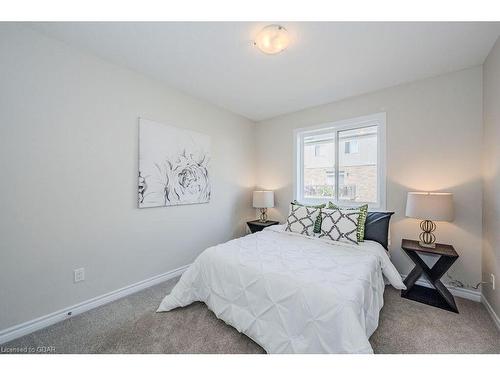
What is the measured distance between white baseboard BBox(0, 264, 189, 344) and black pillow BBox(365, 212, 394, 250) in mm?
2528

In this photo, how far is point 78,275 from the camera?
190 centimetres

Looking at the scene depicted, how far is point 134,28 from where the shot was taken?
5.37 feet

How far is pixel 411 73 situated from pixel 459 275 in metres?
2.26

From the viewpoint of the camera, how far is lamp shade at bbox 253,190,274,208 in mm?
3417

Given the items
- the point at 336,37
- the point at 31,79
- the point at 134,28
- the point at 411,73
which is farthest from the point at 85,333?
the point at 411,73

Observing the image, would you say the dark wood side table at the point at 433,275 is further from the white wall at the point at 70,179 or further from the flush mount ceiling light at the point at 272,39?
the white wall at the point at 70,179

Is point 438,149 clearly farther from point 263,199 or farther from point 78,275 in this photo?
point 78,275

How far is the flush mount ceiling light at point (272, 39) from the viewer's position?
1.59m

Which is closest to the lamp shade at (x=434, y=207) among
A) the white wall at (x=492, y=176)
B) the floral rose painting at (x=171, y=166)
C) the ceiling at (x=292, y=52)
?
the white wall at (x=492, y=176)

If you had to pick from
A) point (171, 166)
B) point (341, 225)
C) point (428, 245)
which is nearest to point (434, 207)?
point (428, 245)

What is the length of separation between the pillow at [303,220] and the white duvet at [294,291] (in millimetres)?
339

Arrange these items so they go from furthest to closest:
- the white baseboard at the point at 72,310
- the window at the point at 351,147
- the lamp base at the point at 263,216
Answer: the lamp base at the point at 263,216
the window at the point at 351,147
the white baseboard at the point at 72,310

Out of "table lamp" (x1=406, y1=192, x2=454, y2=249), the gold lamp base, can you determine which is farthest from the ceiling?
the gold lamp base
